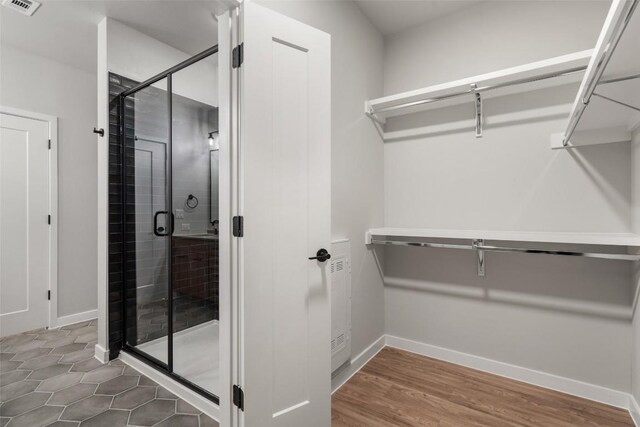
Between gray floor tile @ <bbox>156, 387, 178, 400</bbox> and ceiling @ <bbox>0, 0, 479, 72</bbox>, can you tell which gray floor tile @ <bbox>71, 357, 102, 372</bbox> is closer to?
gray floor tile @ <bbox>156, 387, 178, 400</bbox>

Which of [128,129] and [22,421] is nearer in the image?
[22,421]

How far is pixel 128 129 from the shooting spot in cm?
244

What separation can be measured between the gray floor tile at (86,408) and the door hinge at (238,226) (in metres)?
1.52

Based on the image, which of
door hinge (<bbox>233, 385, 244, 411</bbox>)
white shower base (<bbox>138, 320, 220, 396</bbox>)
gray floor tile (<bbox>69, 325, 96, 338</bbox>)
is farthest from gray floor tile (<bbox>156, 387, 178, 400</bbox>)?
gray floor tile (<bbox>69, 325, 96, 338</bbox>)

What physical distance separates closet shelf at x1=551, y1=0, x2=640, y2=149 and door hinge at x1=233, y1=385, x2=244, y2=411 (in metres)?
1.80

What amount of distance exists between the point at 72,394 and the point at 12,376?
2.14 feet

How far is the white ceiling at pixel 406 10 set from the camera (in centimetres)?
227

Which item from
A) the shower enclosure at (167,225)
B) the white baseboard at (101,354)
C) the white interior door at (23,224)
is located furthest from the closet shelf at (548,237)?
the white interior door at (23,224)

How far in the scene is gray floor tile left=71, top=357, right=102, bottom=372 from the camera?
2.22 metres

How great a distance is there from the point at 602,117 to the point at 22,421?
369cm

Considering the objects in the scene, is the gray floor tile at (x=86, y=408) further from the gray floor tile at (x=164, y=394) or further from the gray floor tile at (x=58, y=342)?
the gray floor tile at (x=58, y=342)

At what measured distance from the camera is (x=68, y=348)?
8.41 feet

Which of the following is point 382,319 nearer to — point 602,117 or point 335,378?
point 335,378

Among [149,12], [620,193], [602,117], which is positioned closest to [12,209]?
[149,12]
